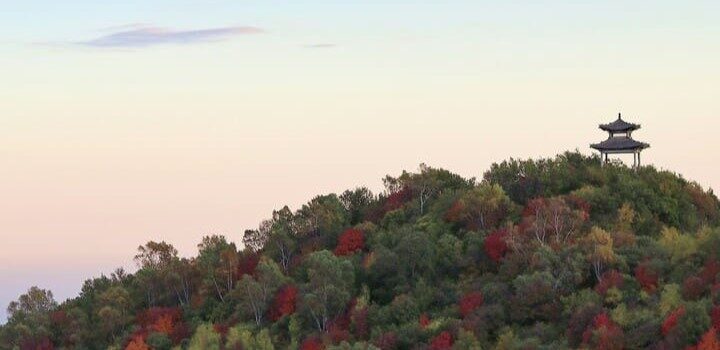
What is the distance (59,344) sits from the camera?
120 meters

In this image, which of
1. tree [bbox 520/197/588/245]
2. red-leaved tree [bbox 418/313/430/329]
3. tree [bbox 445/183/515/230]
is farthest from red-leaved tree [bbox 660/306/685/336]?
tree [bbox 445/183/515/230]

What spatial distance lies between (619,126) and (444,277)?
21.6 m

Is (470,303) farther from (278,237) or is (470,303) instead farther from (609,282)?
(278,237)

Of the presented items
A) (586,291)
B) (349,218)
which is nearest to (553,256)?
(586,291)

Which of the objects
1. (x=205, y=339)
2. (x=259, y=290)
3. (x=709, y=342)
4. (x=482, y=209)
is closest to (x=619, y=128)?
(x=482, y=209)

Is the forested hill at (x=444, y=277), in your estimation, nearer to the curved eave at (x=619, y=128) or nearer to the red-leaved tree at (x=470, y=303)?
the red-leaved tree at (x=470, y=303)

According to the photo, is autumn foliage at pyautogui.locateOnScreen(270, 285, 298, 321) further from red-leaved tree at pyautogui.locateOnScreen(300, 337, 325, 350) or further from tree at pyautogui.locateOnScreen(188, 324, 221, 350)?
red-leaved tree at pyautogui.locateOnScreen(300, 337, 325, 350)

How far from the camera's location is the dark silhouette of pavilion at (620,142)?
121188 mm

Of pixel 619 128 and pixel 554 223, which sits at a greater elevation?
pixel 619 128

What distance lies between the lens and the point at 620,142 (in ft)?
401

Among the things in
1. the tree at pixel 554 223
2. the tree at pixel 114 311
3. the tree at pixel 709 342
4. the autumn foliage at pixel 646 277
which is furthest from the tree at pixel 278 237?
the tree at pixel 709 342

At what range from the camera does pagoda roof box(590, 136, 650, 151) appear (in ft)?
399

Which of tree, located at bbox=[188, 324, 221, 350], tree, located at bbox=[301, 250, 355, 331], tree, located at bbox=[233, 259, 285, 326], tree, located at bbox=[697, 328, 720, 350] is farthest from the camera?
tree, located at bbox=[233, 259, 285, 326]

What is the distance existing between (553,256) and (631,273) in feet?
17.5
